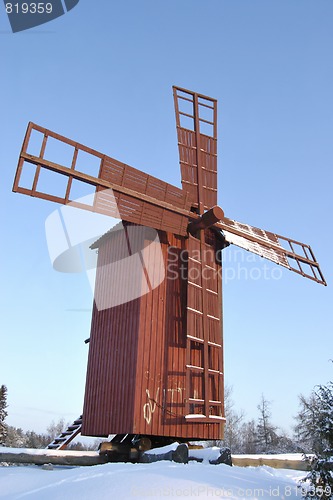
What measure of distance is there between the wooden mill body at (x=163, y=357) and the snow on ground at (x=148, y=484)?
2.91 m

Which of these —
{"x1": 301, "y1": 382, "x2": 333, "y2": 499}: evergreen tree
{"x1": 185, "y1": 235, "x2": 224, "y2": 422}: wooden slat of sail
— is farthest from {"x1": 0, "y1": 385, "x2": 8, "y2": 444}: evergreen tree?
{"x1": 301, "y1": 382, "x2": 333, "y2": 499}: evergreen tree

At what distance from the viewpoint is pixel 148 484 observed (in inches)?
269

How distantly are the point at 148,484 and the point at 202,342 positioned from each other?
18.7 ft

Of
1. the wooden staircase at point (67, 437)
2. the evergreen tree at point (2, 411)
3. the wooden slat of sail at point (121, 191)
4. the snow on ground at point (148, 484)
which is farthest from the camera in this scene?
the evergreen tree at point (2, 411)

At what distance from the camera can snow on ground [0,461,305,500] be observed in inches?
259

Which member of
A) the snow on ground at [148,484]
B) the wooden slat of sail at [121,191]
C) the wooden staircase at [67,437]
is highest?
the wooden slat of sail at [121,191]

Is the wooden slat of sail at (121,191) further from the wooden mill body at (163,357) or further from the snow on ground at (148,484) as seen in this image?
the snow on ground at (148,484)

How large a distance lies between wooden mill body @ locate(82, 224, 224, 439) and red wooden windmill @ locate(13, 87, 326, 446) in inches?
1.0

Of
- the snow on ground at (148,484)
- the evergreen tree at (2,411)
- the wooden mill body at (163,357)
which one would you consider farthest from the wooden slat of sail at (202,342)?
the evergreen tree at (2,411)

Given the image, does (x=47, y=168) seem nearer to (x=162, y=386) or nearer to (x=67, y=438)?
(x=162, y=386)

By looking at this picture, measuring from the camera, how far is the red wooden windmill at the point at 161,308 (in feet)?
37.9

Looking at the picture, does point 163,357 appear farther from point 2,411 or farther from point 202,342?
point 2,411

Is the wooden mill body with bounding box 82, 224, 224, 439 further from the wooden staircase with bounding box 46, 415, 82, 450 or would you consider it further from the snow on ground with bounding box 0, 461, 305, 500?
the snow on ground with bounding box 0, 461, 305, 500

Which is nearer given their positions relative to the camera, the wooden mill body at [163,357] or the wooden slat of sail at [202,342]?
the wooden mill body at [163,357]
